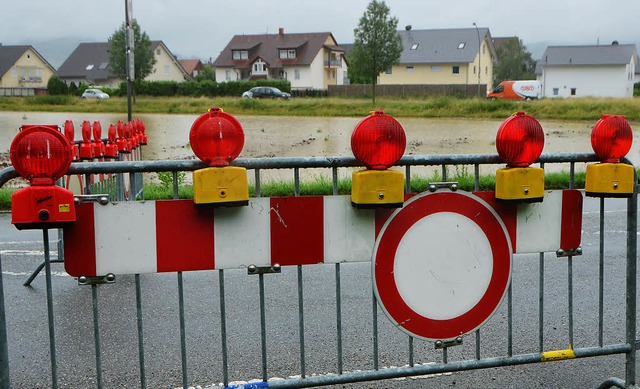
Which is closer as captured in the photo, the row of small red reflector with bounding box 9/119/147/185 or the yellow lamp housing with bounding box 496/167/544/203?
the row of small red reflector with bounding box 9/119/147/185

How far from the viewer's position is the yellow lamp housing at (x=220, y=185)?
325 cm

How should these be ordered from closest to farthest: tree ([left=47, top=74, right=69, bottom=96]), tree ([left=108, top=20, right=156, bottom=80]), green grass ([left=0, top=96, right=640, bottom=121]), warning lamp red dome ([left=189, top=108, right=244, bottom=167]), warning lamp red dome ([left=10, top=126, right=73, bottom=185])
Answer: warning lamp red dome ([left=10, top=126, right=73, bottom=185])
warning lamp red dome ([left=189, top=108, right=244, bottom=167])
green grass ([left=0, top=96, right=640, bottom=121])
tree ([left=47, top=74, right=69, bottom=96])
tree ([left=108, top=20, right=156, bottom=80])

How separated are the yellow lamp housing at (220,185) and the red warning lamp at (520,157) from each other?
130 centimetres

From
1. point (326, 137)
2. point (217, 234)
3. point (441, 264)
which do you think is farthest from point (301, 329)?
point (326, 137)

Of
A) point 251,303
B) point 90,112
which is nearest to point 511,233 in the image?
Answer: point 251,303

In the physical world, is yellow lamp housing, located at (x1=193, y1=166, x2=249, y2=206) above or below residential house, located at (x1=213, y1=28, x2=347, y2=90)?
below

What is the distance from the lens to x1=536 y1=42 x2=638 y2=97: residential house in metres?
97.0

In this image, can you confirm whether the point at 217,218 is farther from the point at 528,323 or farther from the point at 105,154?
the point at 105,154

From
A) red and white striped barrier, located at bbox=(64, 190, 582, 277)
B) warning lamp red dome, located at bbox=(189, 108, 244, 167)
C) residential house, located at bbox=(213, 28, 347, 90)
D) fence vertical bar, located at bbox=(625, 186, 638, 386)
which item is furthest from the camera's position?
residential house, located at bbox=(213, 28, 347, 90)

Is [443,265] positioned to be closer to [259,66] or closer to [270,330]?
[270,330]

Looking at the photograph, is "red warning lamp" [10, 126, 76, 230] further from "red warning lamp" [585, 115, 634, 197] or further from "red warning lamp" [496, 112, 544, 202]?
"red warning lamp" [585, 115, 634, 197]

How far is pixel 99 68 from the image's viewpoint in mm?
120125

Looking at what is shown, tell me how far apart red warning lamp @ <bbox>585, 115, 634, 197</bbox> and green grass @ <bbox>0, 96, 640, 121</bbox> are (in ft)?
108

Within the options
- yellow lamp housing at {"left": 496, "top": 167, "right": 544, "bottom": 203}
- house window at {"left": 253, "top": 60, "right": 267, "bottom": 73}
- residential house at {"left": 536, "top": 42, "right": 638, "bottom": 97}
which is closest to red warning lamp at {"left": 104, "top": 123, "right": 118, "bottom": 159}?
yellow lamp housing at {"left": 496, "top": 167, "right": 544, "bottom": 203}
